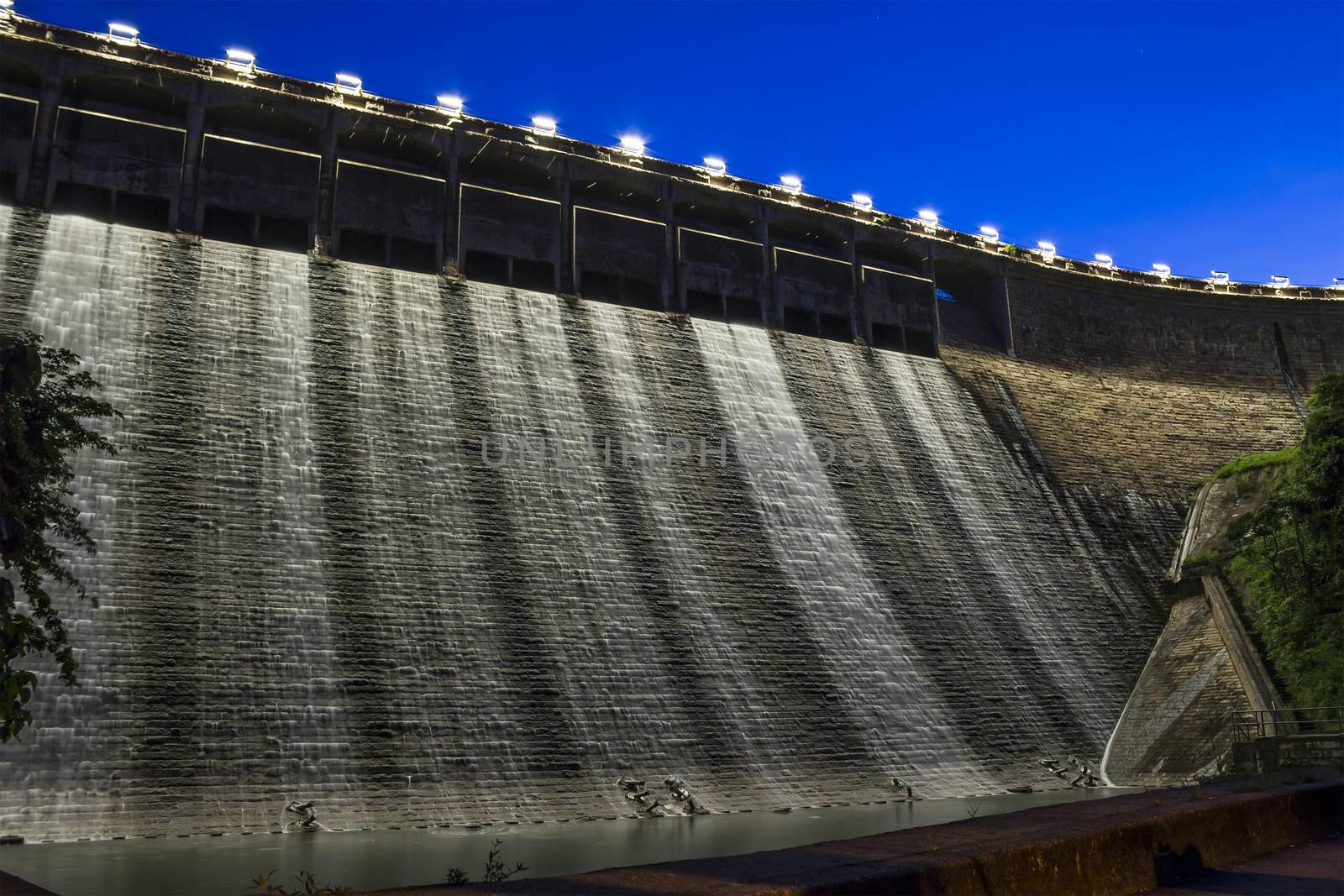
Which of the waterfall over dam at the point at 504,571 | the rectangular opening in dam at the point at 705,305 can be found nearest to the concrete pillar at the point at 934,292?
the waterfall over dam at the point at 504,571

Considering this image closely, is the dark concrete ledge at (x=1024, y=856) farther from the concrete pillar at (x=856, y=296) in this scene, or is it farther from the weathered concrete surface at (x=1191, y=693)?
the concrete pillar at (x=856, y=296)

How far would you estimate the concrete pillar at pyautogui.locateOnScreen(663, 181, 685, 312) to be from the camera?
106 feet

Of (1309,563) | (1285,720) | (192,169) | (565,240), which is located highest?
(565,240)

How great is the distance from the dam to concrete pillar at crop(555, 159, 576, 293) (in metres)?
0.12

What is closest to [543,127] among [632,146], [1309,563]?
[632,146]

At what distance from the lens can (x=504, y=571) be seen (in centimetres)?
2181

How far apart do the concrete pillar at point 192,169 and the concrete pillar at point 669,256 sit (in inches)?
502

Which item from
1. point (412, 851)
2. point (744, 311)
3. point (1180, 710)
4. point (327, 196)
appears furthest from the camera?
point (744, 311)

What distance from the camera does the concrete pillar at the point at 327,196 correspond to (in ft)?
90.2

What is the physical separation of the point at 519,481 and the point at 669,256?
36.5ft

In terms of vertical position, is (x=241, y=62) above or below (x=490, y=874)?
above

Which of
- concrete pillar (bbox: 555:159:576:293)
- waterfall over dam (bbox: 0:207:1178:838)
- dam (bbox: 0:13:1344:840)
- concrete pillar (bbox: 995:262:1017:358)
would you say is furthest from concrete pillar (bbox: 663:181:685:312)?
concrete pillar (bbox: 995:262:1017:358)

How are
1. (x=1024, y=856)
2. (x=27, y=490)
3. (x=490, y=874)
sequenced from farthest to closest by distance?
(x=27, y=490) → (x=490, y=874) → (x=1024, y=856)

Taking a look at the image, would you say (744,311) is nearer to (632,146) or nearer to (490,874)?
(632,146)
